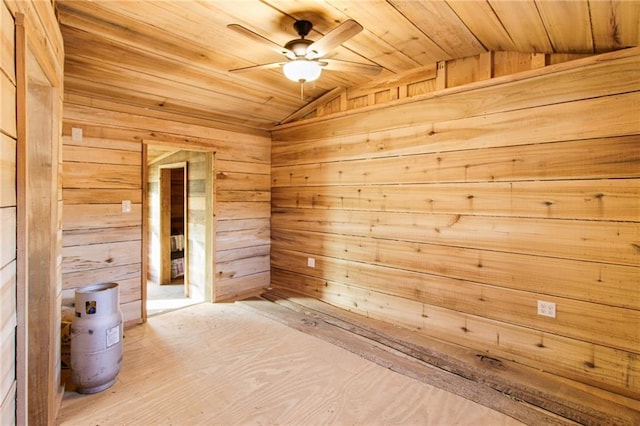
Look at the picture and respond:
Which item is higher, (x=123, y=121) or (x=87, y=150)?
(x=123, y=121)

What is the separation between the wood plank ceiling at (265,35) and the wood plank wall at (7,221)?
3.46 feet

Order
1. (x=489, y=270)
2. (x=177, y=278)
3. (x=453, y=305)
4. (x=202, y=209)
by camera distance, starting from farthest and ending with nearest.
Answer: (x=177, y=278)
(x=202, y=209)
(x=453, y=305)
(x=489, y=270)

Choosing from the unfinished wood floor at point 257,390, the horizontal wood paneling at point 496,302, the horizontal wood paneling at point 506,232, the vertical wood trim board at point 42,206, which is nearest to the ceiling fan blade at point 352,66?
the horizontal wood paneling at point 506,232

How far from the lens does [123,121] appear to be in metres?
3.35

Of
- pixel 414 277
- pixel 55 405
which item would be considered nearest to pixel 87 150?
pixel 55 405

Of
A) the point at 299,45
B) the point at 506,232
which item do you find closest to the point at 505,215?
the point at 506,232

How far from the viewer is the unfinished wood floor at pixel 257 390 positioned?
2078 mm

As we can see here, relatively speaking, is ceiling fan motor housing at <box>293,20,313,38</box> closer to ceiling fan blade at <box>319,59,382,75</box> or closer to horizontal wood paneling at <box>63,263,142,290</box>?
ceiling fan blade at <box>319,59,382,75</box>

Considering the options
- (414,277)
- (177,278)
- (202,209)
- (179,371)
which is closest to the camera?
(179,371)

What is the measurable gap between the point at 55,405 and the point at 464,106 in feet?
11.5

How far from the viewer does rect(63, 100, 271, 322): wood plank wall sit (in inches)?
125

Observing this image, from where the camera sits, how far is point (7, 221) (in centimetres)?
120

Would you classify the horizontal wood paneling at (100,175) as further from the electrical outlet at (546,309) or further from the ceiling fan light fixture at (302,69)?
the electrical outlet at (546,309)

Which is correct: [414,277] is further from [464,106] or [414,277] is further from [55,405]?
[55,405]
